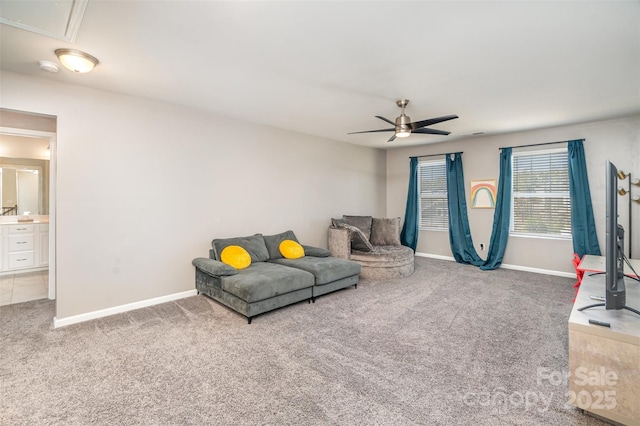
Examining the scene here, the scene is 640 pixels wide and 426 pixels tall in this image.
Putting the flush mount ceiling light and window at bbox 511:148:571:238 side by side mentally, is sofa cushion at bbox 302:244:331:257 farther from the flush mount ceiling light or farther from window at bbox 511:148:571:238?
window at bbox 511:148:571:238

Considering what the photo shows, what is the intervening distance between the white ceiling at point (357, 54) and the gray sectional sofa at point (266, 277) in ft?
6.56

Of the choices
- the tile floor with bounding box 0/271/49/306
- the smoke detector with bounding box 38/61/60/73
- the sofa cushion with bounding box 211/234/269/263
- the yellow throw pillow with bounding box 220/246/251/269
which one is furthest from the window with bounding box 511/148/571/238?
the tile floor with bounding box 0/271/49/306

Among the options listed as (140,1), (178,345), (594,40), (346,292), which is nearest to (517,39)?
(594,40)

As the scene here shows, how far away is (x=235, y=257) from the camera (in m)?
3.92

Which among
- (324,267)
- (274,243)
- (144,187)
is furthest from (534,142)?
(144,187)

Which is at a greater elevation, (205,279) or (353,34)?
(353,34)

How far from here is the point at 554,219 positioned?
526 cm

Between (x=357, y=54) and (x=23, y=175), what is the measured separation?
6612 mm

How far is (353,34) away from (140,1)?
1.45m

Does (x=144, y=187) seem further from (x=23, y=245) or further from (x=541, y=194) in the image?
(x=541, y=194)

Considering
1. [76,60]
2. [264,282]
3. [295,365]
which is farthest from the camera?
[264,282]

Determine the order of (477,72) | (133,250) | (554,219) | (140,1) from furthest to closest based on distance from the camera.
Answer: (554,219) → (133,250) → (477,72) → (140,1)

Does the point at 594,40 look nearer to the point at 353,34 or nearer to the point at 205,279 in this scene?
the point at 353,34

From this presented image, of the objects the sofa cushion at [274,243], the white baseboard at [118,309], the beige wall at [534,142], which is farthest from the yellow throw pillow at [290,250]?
the beige wall at [534,142]
